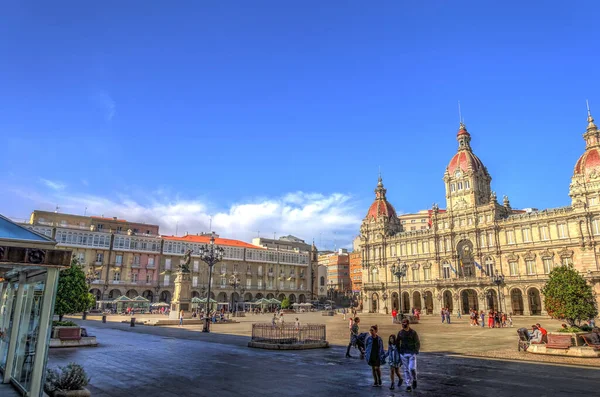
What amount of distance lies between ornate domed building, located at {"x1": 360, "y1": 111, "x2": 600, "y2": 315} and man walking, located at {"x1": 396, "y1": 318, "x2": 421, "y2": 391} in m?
47.8

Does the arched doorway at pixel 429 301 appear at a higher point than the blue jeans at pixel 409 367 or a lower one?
higher

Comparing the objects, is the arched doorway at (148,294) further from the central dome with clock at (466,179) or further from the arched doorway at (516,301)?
the arched doorway at (516,301)

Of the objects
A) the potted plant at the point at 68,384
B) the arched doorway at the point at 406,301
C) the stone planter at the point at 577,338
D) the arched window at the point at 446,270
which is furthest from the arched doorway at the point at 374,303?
the potted plant at the point at 68,384

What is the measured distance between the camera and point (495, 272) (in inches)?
2311

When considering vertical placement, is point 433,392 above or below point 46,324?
below

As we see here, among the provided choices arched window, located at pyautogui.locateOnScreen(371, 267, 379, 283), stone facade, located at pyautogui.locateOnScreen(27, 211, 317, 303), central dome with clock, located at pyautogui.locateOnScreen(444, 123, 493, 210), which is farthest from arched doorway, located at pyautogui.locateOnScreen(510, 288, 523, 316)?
stone facade, located at pyautogui.locateOnScreen(27, 211, 317, 303)

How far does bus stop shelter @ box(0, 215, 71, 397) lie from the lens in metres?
6.80

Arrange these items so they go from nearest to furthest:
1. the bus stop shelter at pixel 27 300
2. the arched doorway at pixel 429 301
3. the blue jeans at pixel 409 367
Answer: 1. the bus stop shelter at pixel 27 300
2. the blue jeans at pixel 409 367
3. the arched doorway at pixel 429 301

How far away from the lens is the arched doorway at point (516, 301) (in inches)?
2208

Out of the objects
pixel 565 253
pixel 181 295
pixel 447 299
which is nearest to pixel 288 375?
pixel 181 295

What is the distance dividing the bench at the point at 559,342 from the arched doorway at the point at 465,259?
1992 inches

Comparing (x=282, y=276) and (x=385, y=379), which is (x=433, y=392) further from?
(x=282, y=276)

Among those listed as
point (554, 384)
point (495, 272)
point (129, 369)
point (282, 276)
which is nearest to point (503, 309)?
point (495, 272)

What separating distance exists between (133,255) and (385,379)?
222 feet
